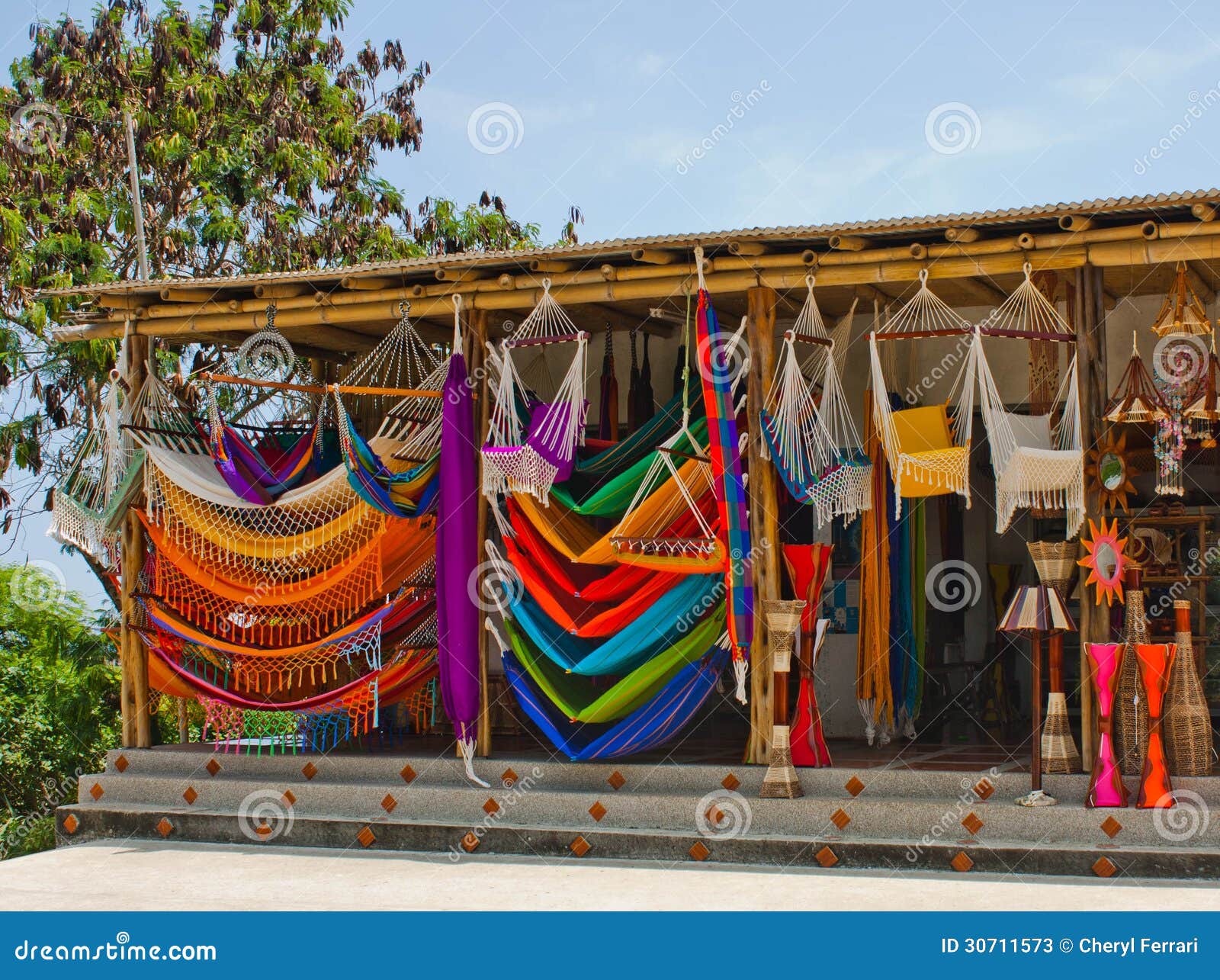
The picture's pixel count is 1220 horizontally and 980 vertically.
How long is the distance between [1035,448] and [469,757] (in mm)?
2624

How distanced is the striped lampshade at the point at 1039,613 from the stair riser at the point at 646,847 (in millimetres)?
775

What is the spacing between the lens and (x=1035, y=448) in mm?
5414

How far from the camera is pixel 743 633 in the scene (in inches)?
220

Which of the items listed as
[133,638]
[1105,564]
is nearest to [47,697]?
[133,638]

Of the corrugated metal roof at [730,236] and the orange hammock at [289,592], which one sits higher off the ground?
the corrugated metal roof at [730,236]

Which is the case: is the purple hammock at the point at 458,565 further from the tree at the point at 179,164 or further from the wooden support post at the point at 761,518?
the tree at the point at 179,164

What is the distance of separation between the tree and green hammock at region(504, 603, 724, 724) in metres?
5.95

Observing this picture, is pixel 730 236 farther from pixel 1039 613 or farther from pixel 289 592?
pixel 289 592

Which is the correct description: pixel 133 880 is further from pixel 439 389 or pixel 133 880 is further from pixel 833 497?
pixel 833 497

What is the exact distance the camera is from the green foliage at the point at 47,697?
30.7 feet

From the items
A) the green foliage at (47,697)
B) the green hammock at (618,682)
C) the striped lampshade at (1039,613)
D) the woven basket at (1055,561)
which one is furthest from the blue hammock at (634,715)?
the green foliage at (47,697)

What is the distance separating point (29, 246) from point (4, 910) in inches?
291

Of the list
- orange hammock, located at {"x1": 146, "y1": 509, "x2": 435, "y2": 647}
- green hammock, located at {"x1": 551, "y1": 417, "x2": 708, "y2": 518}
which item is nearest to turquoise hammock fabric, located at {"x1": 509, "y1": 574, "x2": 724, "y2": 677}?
green hammock, located at {"x1": 551, "y1": 417, "x2": 708, "y2": 518}
